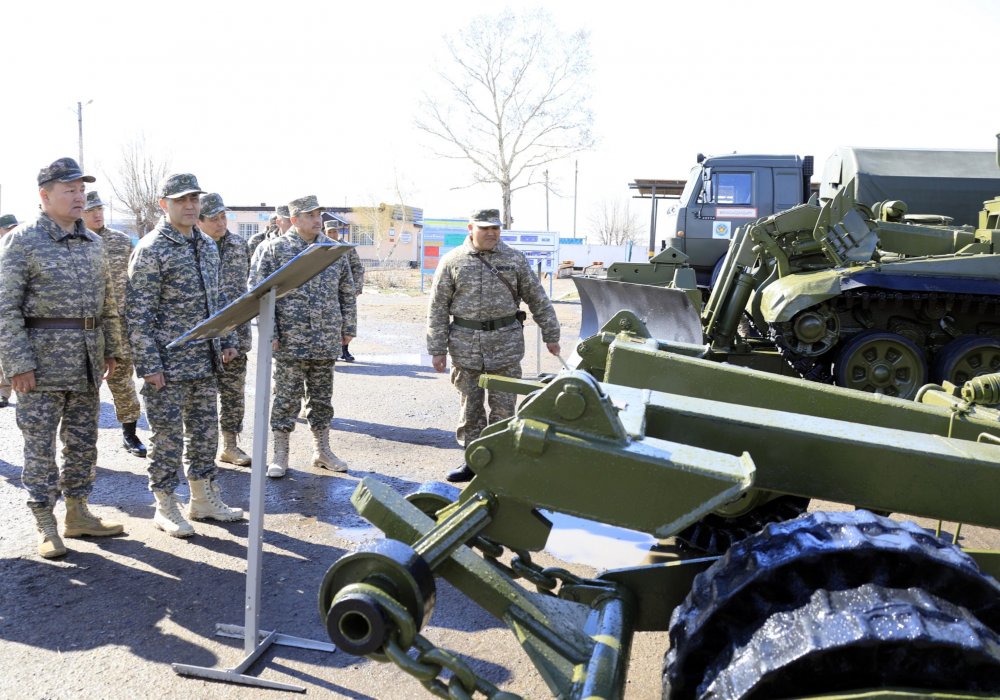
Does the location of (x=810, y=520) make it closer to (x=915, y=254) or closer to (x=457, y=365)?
(x=457, y=365)

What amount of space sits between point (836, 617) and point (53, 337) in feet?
13.4

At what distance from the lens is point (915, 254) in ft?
30.3

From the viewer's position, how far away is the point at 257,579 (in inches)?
129

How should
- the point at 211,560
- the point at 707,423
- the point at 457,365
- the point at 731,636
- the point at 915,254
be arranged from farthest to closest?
the point at 915,254 < the point at 457,365 < the point at 211,560 < the point at 707,423 < the point at 731,636

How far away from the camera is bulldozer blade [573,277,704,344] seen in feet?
23.0

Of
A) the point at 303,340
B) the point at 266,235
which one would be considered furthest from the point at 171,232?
the point at 266,235

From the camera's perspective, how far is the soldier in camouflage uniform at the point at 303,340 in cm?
586

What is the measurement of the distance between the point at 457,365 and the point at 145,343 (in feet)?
7.05

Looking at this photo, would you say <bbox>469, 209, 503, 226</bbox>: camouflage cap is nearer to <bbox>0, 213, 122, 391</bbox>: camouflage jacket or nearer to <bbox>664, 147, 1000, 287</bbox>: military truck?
<bbox>0, 213, 122, 391</bbox>: camouflage jacket

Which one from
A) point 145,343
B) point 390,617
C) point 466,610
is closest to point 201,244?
point 145,343

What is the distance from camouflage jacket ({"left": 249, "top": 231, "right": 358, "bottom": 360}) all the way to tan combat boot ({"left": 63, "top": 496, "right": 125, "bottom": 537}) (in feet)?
5.50

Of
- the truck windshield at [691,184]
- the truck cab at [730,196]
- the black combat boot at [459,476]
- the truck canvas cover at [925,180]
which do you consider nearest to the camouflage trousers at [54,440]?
the black combat boot at [459,476]

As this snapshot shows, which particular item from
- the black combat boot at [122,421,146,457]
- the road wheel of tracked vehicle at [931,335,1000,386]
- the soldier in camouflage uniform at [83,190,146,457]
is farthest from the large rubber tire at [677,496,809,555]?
the road wheel of tracked vehicle at [931,335,1000,386]

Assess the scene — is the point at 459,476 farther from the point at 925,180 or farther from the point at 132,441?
the point at 925,180
